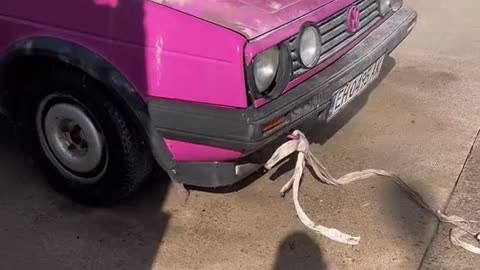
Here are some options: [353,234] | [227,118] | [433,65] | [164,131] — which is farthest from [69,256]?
[433,65]

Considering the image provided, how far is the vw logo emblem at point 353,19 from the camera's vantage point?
3693 millimetres

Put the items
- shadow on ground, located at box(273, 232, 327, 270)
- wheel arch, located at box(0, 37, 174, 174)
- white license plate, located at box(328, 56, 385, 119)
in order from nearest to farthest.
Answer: wheel arch, located at box(0, 37, 174, 174)
shadow on ground, located at box(273, 232, 327, 270)
white license plate, located at box(328, 56, 385, 119)

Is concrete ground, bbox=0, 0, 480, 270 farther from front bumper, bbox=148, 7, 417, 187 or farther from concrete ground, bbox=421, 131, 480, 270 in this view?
front bumper, bbox=148, 7, 417, 187

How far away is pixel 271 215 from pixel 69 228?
103cm

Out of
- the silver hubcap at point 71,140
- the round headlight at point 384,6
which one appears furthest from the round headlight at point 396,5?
the silver hubcap at point 71,140

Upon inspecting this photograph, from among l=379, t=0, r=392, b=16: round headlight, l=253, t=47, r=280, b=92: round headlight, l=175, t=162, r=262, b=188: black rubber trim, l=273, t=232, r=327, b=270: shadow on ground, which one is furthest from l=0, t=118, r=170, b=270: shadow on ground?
l=379, t=0, r=392, b=16: round headlight

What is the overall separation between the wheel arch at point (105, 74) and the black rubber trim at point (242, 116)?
0.07m

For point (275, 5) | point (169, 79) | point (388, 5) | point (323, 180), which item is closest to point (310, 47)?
point (275, 5)

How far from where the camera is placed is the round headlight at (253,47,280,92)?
307cm

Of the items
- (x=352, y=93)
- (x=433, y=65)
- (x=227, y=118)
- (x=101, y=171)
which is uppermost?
(x=227, y=118)

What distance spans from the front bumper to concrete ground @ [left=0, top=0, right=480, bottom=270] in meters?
0.22

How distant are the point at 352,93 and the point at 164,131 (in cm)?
108

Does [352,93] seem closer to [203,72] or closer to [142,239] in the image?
[203,72]

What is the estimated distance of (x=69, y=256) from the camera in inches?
136
